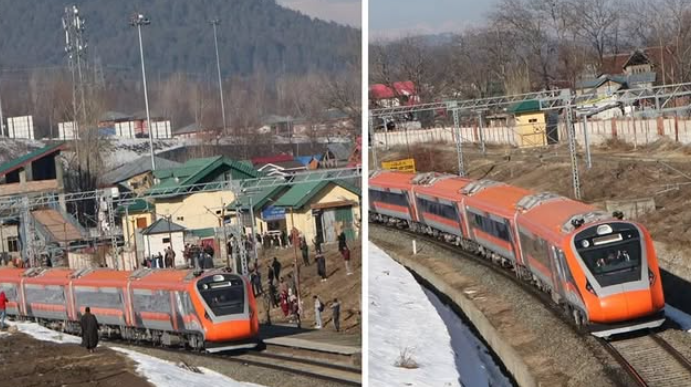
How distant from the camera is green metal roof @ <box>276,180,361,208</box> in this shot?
45.3ft

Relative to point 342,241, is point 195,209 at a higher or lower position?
higher

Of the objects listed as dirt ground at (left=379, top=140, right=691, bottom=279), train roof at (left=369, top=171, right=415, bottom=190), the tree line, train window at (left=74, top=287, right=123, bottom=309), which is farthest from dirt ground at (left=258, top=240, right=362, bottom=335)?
train roof at (left=369, top=171, right=415, bottom=190)

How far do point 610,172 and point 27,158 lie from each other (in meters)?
9.69

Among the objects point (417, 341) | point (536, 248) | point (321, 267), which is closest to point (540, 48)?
point (536, 248)

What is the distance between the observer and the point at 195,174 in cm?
1388

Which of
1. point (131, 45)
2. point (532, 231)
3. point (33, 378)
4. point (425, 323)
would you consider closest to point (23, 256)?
point (33, 378)

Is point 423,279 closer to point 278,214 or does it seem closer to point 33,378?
point 278,214

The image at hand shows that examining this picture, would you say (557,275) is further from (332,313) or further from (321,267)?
(321,267)

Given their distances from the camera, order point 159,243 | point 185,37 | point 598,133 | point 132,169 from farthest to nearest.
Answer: point 185,37, point 598,133, point 132,169, point 159,243

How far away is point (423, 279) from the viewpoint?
1417 cm

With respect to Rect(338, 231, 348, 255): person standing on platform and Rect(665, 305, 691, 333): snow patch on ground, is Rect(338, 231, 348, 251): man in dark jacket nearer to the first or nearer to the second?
Rect(338, 231, 348, 255): person standing on platform

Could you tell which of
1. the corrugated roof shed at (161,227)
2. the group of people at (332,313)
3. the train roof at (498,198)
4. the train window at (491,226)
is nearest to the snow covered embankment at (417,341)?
the group of people at (332,313)

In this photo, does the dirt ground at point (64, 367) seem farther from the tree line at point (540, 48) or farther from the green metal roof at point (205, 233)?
the tree line at point (540, 48)

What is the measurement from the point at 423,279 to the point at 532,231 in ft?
6.83
